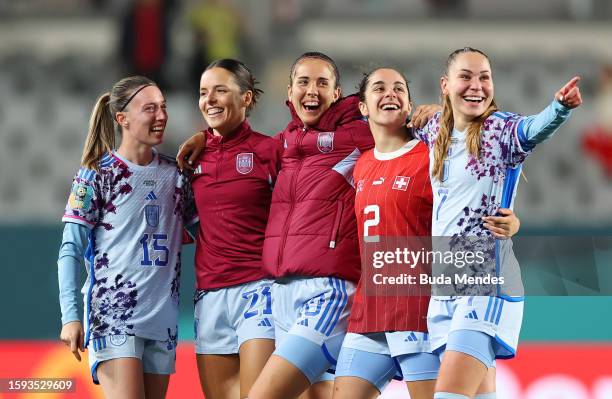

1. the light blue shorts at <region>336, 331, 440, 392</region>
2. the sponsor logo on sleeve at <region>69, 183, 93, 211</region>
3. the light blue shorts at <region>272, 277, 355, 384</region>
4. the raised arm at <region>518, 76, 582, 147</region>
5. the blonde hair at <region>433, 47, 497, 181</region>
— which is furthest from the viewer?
the sponsor logo on sleeve at <region>69, 183, 93, 211</region>

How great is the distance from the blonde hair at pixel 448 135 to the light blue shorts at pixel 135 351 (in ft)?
4.58

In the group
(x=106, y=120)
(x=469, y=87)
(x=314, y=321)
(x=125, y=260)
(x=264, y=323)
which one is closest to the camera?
(x=469, y=87)

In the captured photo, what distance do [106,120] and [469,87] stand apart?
163 centimetres

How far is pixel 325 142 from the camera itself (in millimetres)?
4410

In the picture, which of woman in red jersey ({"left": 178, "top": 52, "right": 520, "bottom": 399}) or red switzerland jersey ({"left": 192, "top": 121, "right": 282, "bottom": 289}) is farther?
red switzerland jersey ({"left": 192, "top": 121, "right": 282, "bottom": 289})

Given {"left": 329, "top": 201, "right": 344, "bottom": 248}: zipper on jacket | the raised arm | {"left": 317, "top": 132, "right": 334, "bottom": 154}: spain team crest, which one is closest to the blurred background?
{"left": 317, "top": 132, "right": 334, "bottom": 154}: spain team crest

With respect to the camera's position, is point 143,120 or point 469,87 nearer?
point 469,87

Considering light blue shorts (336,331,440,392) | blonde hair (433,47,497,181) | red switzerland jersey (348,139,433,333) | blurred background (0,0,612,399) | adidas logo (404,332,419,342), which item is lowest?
light blue shorts (336,331,440,392)

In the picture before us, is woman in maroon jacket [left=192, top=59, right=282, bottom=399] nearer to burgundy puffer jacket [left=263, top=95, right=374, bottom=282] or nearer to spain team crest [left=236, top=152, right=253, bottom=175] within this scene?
spain team crest [left=236, top=152, right=253, bottom=175]

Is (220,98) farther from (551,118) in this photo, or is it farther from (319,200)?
(551,118)

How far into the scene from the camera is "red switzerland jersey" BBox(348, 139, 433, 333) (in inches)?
161

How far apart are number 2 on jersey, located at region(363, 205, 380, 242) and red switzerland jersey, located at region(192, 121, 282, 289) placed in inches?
21.1

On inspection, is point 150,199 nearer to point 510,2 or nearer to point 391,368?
point 391,368

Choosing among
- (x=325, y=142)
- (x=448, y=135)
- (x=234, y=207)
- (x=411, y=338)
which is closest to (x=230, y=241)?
(x=234, y=207)
